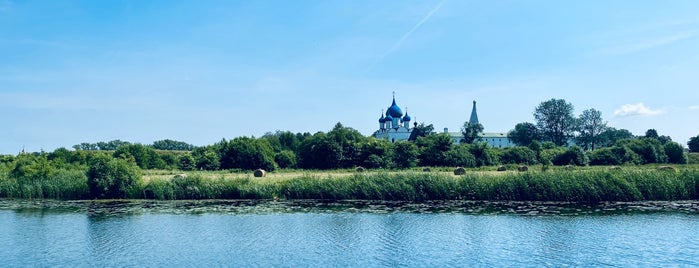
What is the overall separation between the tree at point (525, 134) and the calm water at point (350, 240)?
102405mm

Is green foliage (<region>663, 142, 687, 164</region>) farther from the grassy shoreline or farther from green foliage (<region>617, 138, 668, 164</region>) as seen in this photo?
the grassy shoreline

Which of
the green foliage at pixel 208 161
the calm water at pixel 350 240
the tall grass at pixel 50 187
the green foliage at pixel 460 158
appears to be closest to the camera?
the calm water at pixel 350 240

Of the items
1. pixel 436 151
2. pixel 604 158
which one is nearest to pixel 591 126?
pixel 604 158

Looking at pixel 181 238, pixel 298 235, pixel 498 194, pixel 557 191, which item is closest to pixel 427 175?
pixel 498 194

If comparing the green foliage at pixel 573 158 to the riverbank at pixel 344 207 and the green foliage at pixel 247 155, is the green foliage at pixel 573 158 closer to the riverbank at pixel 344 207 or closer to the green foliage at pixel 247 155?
the green foliage at pixel 247 155

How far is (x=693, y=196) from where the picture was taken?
32.9 meters

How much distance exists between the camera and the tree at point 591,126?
12394 centimetres

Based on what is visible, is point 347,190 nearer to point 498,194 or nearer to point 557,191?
point 498,194

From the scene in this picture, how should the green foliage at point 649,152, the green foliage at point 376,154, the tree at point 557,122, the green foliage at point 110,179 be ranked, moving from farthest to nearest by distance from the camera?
the tree at point 557,122
the green foliage at point 649,152
the green foliage at point 376,154
the green foliage at point 110,179

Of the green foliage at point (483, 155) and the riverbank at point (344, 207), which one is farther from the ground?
the green foliage at point (483, 155)

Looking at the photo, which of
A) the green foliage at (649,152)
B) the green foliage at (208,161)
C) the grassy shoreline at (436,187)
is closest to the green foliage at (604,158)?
the green foliage at (649,152)

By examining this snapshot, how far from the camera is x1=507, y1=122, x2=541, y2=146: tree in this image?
126 m

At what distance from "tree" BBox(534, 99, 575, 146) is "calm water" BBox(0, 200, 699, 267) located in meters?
104

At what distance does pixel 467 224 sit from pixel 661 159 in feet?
194
